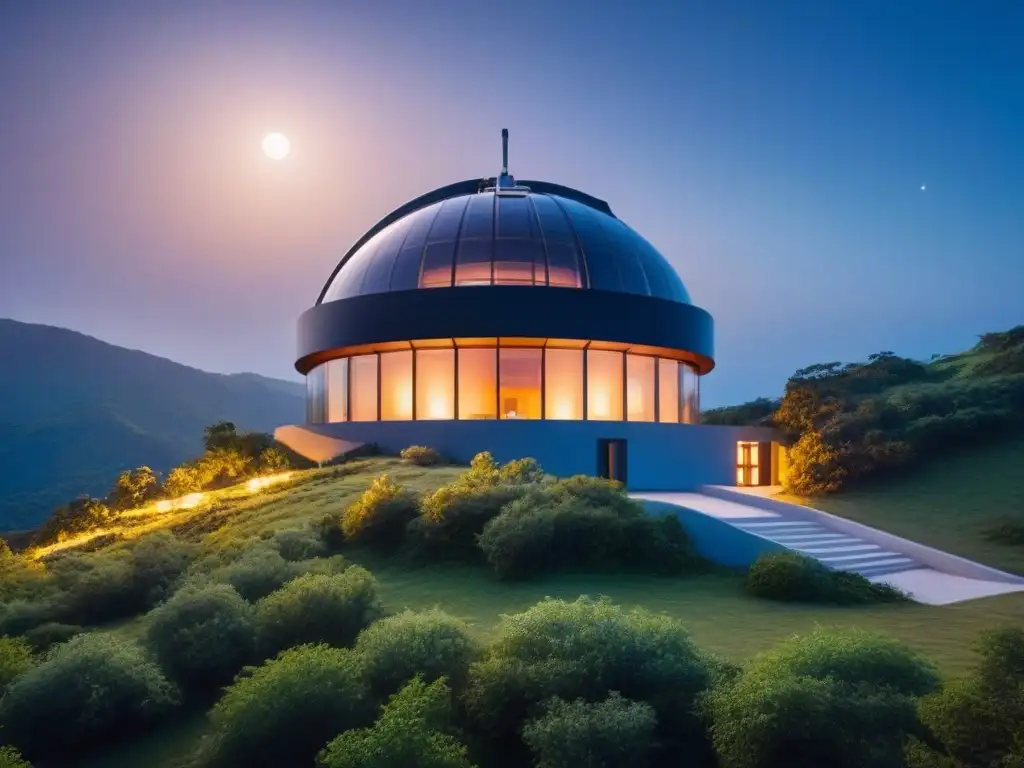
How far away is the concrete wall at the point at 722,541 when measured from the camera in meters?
16.5

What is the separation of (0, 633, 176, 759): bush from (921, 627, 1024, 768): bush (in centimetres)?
784

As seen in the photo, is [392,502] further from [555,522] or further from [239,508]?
[239,508]

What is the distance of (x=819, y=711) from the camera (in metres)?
6.00

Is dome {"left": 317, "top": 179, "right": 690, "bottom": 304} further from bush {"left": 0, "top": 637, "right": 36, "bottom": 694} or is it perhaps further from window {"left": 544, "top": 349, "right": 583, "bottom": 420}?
bush {"left": 0, "top": 637, "right": 36, "bottom": 694}

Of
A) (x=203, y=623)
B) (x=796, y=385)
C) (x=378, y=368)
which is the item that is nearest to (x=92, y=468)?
(x=378, y=368)

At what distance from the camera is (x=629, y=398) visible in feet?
94.2

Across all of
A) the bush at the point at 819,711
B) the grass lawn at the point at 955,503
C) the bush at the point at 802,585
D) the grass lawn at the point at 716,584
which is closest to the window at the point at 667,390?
the grass lawn at the point at 955,503

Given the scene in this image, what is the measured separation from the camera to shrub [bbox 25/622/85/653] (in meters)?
11.4

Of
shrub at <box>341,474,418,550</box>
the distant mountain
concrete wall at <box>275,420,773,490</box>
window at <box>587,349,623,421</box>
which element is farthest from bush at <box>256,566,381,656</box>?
the distant mountain

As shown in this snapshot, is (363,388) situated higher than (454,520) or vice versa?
(363,388)

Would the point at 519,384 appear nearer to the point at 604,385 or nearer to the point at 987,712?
the point at 604,385

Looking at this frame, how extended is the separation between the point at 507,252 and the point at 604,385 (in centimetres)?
614

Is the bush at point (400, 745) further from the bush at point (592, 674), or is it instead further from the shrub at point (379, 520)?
the shrub at point (379, 520)

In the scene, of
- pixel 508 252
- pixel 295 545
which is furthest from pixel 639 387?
pixel 295 545
